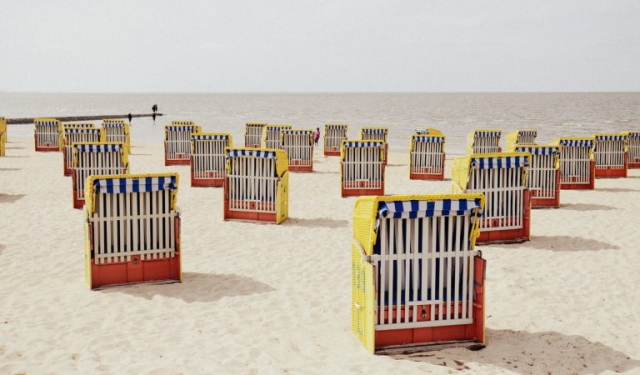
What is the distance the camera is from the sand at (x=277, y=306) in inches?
262

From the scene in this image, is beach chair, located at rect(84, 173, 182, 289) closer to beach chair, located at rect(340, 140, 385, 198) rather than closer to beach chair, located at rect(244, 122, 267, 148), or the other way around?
beach chair, located at rect(340, 140, 385, 198)

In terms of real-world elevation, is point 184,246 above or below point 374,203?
below

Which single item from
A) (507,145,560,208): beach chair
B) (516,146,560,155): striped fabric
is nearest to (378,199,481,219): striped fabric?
(507,145,560,208): beach chair

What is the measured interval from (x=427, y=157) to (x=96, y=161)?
1228cm

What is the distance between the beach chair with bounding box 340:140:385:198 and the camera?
60.6 feet

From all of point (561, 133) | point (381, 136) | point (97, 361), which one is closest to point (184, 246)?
point (97, 361)

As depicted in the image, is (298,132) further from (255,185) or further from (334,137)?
(255,185)

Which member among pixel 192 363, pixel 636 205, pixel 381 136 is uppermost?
pixel 381 136

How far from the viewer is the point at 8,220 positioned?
14375mm

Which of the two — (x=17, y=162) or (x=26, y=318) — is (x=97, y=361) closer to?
(x=26, y=318)

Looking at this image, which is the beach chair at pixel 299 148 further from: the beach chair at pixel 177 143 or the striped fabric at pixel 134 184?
the striped fabric at pixel 134 184

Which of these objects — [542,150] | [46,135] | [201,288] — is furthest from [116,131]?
[201,288]

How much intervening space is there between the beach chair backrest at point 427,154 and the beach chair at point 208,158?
7.21 meters

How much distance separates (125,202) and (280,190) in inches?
217
